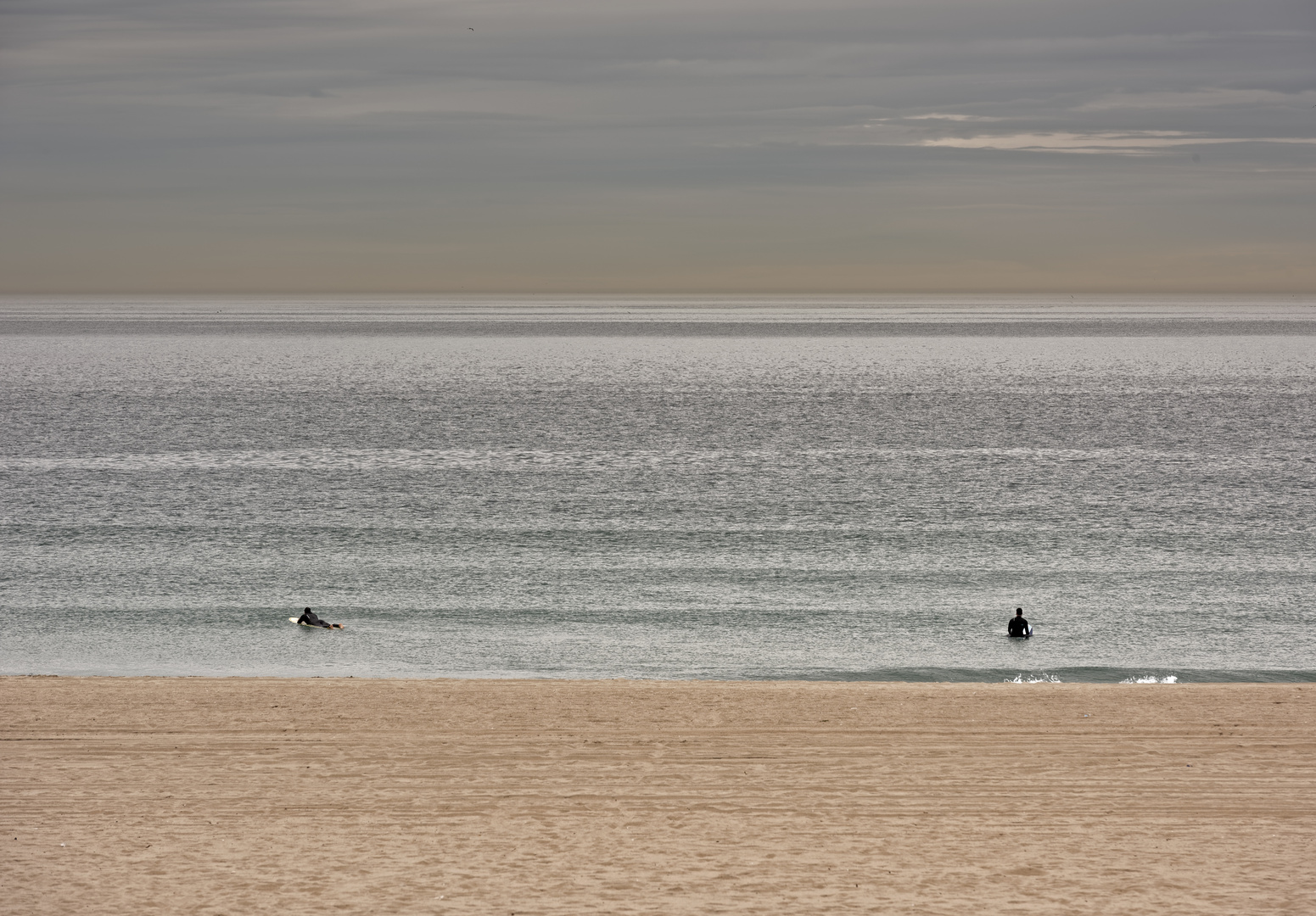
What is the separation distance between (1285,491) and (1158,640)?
25860mm

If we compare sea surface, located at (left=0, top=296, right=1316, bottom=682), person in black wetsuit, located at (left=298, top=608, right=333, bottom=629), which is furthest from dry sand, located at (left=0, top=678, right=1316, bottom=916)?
person in black wetsuit, located at (left=298, top=608, right=333, bottom=629)

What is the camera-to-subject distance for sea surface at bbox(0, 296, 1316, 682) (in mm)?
25031

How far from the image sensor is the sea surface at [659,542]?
25031mm

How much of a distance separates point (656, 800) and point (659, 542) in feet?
79.5

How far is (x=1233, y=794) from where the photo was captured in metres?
13.4

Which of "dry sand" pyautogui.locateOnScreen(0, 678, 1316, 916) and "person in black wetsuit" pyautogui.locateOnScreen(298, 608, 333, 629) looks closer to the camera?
"dry sand" pyautogui.locateOnScreen(0, 678, 1316, 916)

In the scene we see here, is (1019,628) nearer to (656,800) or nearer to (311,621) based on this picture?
(656,800)

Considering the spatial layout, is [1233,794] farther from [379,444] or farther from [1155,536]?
[379,444]

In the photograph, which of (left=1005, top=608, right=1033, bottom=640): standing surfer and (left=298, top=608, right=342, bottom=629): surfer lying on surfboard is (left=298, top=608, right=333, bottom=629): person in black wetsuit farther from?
(left=1005, top=608, right=1033, bottom=640): standing surfer

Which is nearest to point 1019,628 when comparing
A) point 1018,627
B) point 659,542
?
point 1018,627

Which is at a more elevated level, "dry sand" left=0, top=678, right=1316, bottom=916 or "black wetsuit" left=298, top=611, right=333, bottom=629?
"black wetsuit" left=298, top=611, right=333, bottom=629

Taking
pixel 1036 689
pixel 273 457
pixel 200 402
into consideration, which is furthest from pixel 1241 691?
pixel 200 402

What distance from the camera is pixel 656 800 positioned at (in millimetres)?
13414

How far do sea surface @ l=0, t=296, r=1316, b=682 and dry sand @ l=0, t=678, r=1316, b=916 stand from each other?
5999mm
